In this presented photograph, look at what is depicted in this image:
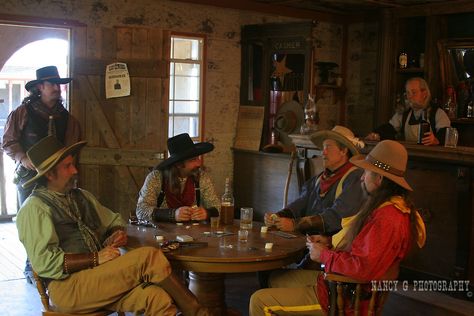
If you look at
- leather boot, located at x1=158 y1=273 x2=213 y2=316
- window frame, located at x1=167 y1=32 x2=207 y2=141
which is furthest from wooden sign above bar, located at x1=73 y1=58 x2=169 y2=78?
leather boot, located at x1=158 y1=273 x2=213 y2=316

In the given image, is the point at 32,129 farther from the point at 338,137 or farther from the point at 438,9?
the point at 438,9

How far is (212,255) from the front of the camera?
3.14m

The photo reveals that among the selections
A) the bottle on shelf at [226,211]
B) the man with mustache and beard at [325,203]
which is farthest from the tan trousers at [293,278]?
the bottle on shelf at [226,211]

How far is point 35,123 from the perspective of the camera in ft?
16.4

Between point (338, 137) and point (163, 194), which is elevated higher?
point (338, 137)

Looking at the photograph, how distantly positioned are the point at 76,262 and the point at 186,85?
394 cm

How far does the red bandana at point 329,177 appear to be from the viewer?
3938 millimetres

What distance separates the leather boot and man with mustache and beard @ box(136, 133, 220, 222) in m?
0.78

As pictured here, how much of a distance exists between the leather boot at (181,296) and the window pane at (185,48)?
3.88 metres

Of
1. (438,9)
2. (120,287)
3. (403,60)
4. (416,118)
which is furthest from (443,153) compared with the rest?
(403,60)

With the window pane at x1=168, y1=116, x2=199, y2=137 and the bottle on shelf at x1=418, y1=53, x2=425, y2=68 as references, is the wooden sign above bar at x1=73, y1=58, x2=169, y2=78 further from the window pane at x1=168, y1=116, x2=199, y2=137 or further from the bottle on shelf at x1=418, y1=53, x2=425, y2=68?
the bottle on shelf at x1=418, y1=53, x2=425, y2=68

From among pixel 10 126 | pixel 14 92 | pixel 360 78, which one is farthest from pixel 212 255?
pixel 14 92

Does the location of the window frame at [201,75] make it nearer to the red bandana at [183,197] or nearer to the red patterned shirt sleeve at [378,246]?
the red bandana at [183,197]

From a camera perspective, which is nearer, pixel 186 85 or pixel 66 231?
pixel 66 231
